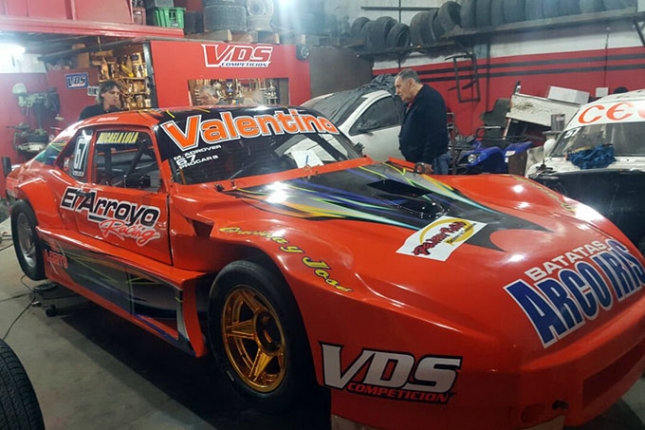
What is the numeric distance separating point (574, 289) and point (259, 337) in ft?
4.30

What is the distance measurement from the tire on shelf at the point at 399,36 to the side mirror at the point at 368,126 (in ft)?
15.8

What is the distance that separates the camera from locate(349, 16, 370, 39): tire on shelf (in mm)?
12031

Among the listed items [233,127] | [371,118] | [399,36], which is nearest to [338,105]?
[371,118]

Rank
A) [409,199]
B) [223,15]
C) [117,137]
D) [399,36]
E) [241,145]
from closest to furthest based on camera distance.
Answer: [409,199] < [241,145] < [117,137] < [223,15] < [399,36]

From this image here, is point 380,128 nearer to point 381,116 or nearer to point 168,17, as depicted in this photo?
point 381,116

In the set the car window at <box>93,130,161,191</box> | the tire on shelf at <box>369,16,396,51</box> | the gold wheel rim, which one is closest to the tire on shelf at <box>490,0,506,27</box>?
the tire on shelf at <box>369,16,396,51</box>

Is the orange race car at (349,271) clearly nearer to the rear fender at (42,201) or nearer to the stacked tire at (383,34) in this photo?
the rear fender at (42,201)

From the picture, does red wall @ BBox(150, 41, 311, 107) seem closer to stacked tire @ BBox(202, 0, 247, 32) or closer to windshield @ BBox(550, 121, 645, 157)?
stacked tire @ BBox(202, 0, 247, 32)

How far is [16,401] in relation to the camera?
204 centimetres

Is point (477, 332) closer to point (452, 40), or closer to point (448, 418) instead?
point (448, 418)

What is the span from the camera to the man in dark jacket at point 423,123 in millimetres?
4875

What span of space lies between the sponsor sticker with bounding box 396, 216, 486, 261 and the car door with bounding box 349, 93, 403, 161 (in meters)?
4.31

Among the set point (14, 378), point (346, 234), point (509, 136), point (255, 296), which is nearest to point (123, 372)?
point (14, 378)

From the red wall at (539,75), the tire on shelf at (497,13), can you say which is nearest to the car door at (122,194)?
the tire on shelf at (497,13)
